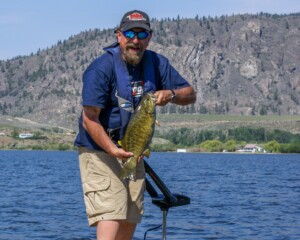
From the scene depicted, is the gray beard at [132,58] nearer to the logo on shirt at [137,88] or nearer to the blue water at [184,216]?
the logo on shirt at [137,88]

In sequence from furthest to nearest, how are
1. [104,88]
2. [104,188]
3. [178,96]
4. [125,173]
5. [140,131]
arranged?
1. [178,96]
2. [104,188]
3. [125,173]
4. [104,88]
5. [140,131]

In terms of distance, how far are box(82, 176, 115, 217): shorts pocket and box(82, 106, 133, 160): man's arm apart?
0.39 metres

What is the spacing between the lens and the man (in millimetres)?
7418

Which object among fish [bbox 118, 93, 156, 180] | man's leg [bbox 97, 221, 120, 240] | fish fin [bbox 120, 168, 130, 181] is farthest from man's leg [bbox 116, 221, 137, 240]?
fish [bbox 118, 93, 156, 180]

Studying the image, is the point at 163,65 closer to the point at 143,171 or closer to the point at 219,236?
the point at 143,171

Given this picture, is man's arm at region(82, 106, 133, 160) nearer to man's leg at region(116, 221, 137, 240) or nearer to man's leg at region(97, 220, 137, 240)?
man's leg at region(97, 220, 137, 240)

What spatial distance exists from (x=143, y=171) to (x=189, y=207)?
28724mm

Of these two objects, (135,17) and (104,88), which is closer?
(104,88)

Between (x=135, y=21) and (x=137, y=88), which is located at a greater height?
(x=135, y=21)

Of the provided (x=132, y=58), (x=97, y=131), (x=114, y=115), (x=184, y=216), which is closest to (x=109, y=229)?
(x=97, y=131)

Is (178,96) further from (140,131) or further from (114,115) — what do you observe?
(140,131)

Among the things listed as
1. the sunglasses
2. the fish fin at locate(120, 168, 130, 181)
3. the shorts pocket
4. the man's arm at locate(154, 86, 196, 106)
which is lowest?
the shorts pocket

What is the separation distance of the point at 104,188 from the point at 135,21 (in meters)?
1.63

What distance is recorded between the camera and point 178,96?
25.7 ft
